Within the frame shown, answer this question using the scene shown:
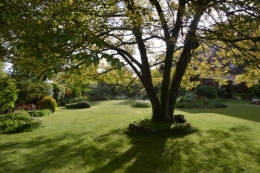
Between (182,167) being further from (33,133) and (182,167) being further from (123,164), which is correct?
(33,133)

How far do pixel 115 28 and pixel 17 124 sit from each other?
239 inches

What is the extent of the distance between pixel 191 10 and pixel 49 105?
1259 cm

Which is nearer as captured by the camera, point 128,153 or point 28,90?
point 128,153

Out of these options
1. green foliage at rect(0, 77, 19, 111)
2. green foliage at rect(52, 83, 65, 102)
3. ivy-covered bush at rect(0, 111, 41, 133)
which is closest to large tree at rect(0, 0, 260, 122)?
ivy-covered bush at rect(0, 111, 41, 133)

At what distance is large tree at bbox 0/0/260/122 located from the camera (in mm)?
2846

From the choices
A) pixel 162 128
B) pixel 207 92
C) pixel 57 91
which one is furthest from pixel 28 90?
pixel 207 92

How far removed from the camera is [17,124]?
920 centimetres

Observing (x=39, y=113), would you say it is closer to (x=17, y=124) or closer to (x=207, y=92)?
(x=17, y=124)

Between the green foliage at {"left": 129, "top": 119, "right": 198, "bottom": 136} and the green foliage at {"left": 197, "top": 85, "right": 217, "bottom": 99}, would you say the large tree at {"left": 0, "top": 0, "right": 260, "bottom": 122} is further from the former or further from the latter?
the green foliage at {"left": 197, "top": 85, "right": 217, "bottom": 99}

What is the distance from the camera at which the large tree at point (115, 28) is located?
2846 millimetres

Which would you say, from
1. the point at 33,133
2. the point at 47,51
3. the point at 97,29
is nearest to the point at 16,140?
the point at 33,133

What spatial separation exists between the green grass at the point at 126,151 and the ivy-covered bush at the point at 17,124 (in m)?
0.53

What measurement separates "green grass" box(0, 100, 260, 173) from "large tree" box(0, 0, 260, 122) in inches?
77.9

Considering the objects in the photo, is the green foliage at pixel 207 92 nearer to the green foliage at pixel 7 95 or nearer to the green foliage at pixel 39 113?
the green foliage at pixel 39 113
